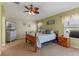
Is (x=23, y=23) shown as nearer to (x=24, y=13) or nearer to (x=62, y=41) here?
(x=24, y=13)

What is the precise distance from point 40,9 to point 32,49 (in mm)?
971

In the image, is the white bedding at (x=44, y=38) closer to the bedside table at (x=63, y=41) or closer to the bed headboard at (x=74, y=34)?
the bedside table at (x=63, y=41)

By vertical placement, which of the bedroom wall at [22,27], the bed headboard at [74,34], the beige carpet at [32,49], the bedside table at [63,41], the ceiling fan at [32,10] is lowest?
the beige carpet at [32,49]

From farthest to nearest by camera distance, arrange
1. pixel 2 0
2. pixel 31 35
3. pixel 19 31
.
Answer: pixel 31 35 < pixel 19 31 < pixel 2 0

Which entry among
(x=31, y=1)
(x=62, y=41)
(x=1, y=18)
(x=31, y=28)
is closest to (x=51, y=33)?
(x=62, y=41)

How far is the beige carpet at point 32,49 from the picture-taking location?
2.28 meters

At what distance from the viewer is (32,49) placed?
7.98ft

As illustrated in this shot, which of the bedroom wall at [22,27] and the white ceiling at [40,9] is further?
the bedroom wall at [22,27]

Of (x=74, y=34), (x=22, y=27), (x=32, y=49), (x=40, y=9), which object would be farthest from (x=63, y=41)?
(x=22, y=27)

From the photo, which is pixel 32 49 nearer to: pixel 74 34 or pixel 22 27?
pixel 22 27

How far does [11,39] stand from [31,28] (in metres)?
0.55

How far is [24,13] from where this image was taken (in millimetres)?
2316

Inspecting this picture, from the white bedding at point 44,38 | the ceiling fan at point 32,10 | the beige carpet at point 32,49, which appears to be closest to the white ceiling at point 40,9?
the ceiling fan at point 32,10

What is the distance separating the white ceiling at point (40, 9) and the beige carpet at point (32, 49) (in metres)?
0.62
